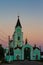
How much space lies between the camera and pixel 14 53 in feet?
258

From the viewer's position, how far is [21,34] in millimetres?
87000

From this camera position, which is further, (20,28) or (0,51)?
(20,28)

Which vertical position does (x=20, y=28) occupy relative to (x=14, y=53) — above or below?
above

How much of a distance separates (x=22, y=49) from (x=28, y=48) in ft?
6.44

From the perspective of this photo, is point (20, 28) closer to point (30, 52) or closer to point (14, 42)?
point (14, 42)

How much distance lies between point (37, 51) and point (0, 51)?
1171cm

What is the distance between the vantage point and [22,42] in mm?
87250

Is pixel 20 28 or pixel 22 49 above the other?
pixel 20 28

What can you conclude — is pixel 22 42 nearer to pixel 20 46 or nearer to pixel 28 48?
pixel 20 46

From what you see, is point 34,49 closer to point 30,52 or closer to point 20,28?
point 30,52

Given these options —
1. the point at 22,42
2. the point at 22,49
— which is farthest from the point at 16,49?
the point at 22,42

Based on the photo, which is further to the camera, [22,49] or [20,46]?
[20,46]

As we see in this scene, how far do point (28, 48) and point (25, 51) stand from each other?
1.35 m

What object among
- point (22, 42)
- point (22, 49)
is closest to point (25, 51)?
point (22, 49)
